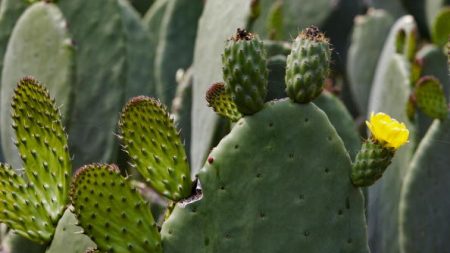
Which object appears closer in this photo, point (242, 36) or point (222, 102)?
point (242, 36)

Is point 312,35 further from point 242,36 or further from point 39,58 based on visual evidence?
point 39,58

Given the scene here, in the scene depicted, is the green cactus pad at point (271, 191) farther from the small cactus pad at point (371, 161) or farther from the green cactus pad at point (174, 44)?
the green cactus pad at point (174, 44)

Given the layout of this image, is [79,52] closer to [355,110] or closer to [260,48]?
[260,48]

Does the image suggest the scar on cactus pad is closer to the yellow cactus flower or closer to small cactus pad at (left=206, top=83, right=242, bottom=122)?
the yellow cactus flower

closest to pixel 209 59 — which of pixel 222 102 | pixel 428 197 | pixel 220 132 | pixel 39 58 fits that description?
pixel 220 132

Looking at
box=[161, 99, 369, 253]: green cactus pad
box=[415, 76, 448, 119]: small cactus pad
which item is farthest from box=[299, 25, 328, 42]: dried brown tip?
box=[415, 76, 448, 119]: small cactus pad
